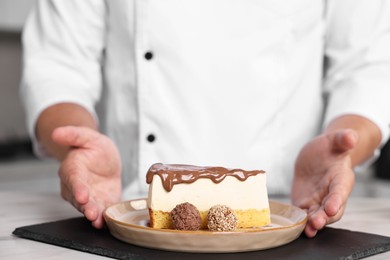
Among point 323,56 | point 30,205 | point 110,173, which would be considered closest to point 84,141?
point 110,173

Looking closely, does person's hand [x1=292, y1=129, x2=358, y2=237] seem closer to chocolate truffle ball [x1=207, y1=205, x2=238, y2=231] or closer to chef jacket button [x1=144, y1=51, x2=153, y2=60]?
chocolate truffle ball [x1=207, y1=205, x2=238, y2=231]

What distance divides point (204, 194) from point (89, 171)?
281mm

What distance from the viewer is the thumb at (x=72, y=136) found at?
1103 millimetres

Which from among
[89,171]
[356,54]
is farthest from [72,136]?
[356,54]

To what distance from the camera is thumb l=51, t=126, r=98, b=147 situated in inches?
43.4

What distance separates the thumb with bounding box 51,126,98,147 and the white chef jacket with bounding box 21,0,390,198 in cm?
36

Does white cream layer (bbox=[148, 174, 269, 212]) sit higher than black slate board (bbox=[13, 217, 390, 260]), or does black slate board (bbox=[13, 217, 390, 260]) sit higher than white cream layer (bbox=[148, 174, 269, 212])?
white cream layer (bbox=[148, 174, 269, 212])

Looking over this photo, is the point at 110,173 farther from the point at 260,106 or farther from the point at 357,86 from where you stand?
the point at 357,86

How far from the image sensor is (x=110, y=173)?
124 cm

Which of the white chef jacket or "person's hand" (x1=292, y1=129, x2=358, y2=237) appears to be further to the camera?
the white chef jacket

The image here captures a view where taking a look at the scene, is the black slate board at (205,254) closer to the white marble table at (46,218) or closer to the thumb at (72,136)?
the white marble table at (46,218)

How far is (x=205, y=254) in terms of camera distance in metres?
0.88

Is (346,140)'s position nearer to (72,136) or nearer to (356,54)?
(72,136)

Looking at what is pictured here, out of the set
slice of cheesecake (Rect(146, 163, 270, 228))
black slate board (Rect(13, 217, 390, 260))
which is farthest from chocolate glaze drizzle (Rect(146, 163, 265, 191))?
black slate board (Rect(13, 217, 390, 260))
